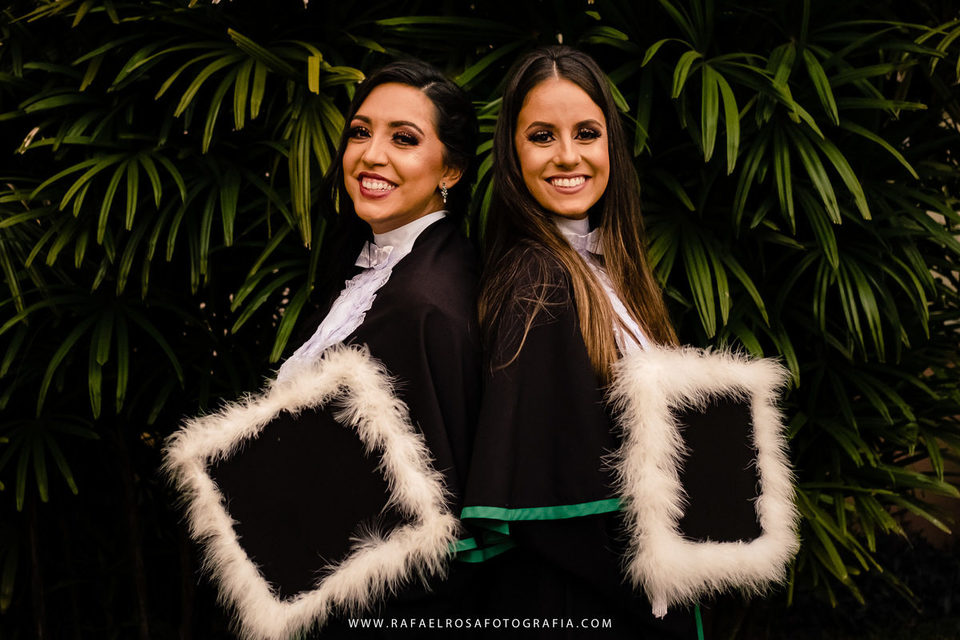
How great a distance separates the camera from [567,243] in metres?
1.68

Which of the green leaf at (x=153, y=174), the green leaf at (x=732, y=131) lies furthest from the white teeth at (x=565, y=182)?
the green leaf at (x=153, y=174)

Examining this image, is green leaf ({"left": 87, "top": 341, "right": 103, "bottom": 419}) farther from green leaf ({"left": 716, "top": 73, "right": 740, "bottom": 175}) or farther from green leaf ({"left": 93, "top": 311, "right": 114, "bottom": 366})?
green leaf ({"left": 716, "top": 73, "right": 740, "bottom": 175})

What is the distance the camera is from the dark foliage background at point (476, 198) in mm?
2391

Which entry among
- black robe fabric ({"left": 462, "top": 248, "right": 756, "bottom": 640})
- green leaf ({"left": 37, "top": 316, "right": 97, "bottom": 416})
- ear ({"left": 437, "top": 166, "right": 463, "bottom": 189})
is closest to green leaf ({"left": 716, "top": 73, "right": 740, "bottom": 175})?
ear ({"left": 437, "top": 166, "right": 463, "bottom": 189})

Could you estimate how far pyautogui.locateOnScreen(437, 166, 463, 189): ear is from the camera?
184cm

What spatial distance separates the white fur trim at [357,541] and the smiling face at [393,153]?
38cm

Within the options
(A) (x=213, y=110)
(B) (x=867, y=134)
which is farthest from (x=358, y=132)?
(B) (x=867, y=134)

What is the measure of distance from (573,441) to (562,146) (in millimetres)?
617

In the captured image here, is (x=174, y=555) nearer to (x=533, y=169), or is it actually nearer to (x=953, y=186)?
(x=533, y=169)

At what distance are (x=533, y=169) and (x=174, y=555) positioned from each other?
2.51m

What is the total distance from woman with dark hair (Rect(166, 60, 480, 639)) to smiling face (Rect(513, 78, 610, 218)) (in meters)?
0.25

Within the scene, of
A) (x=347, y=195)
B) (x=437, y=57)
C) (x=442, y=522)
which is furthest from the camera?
(x=437, y=57)

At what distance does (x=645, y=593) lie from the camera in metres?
1.50

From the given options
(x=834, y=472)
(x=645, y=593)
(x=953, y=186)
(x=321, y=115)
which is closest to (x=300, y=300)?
(x=321, y=115)
